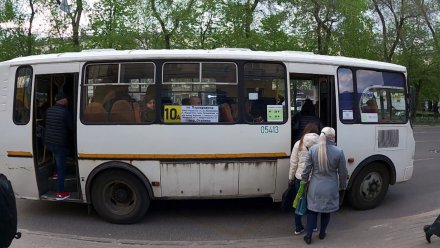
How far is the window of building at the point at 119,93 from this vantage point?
21.5 ft

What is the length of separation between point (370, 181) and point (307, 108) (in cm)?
163

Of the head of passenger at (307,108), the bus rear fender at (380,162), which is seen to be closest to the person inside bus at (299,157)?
the head of passenger at (307,108)

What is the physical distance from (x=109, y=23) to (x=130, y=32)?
150 centimetres

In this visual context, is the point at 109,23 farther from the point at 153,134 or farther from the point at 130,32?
the point at 153,134

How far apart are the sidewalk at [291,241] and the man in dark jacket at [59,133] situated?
964mm

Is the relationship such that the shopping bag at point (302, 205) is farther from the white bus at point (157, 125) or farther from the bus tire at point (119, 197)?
the bus tire at point (119, 197)

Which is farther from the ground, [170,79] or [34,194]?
[170,79]

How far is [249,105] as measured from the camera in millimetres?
6699

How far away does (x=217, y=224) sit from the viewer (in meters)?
6.68

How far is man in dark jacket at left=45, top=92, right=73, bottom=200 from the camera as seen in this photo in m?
6.74

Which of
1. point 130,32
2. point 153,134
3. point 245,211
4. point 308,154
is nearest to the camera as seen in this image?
point 308,154

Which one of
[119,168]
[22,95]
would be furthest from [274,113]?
[22,95]

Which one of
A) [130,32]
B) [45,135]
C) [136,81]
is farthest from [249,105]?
[130,32]

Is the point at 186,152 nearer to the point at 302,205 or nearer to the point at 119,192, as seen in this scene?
the point at 119,192
